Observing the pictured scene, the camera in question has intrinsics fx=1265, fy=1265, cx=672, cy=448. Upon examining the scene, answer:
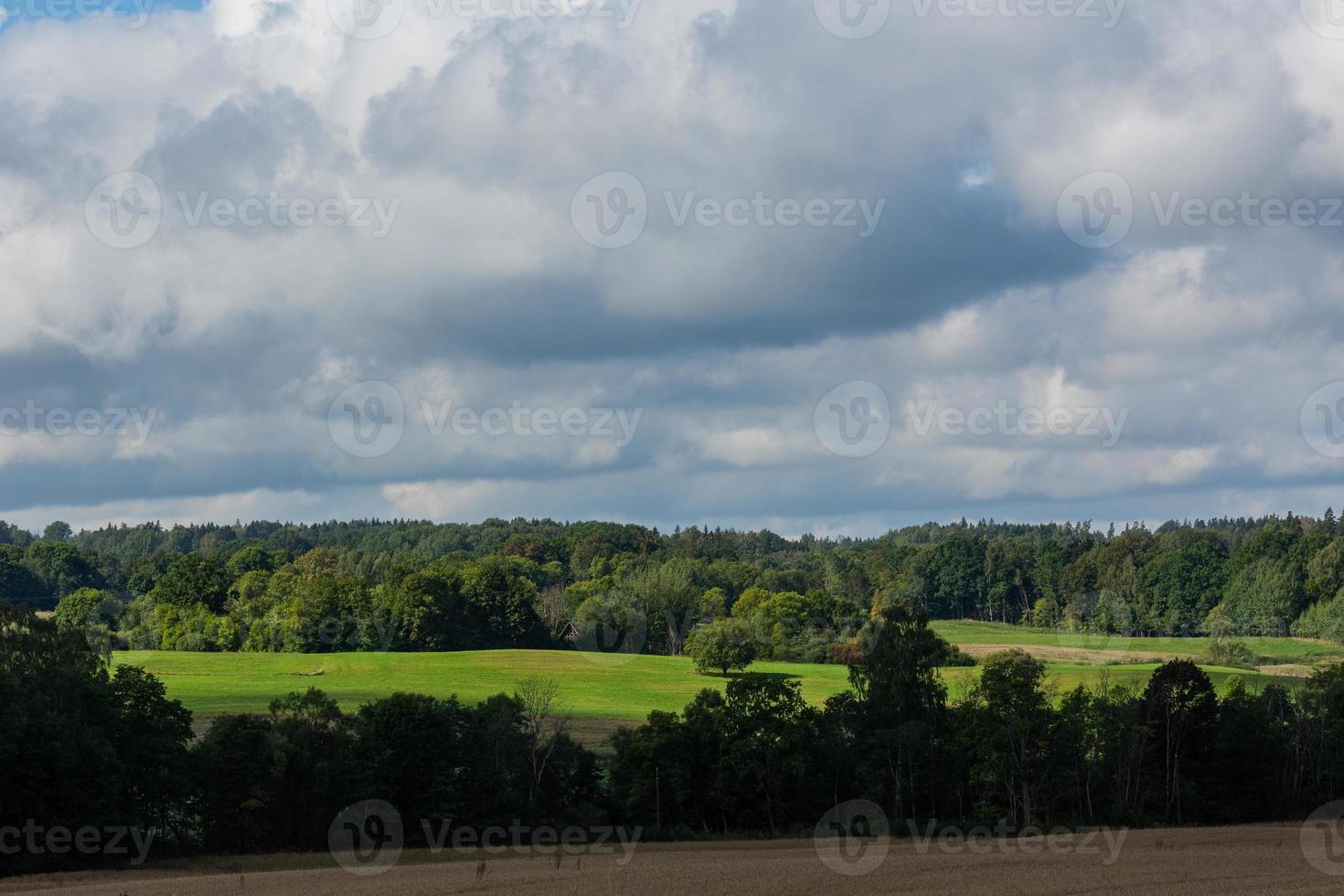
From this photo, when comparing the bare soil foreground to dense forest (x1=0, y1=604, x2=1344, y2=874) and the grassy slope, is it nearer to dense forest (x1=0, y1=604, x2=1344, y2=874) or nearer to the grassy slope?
dense forest (x1=0, y1=604, x2=1344, y2=874)

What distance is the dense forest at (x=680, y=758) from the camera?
193 ft

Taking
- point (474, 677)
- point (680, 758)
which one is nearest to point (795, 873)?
point (680, 758)

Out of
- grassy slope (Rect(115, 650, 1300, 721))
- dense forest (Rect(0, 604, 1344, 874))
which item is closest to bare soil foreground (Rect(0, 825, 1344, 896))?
dense forest (Rect(0, 604, 1344, 874))

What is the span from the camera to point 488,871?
159 ft

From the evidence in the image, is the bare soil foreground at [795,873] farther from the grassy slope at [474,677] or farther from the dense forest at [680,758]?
the grassy slope at [474,677]

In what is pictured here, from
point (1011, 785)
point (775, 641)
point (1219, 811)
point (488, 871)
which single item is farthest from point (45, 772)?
point (775, 641)

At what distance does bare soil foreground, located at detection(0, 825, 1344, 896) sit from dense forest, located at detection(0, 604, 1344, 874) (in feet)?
20.1

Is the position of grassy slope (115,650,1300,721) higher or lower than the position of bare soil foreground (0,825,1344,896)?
higher

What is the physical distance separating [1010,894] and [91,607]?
540 feet

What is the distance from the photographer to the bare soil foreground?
4366 cm

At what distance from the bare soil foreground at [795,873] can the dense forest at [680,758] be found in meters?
6.14

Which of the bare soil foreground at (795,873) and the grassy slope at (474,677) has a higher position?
the grassy slope at (474,677)

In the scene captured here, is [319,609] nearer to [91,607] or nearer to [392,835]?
[91,607]

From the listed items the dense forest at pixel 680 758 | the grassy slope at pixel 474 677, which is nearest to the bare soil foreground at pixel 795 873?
the dense forest at pixel 680 758
